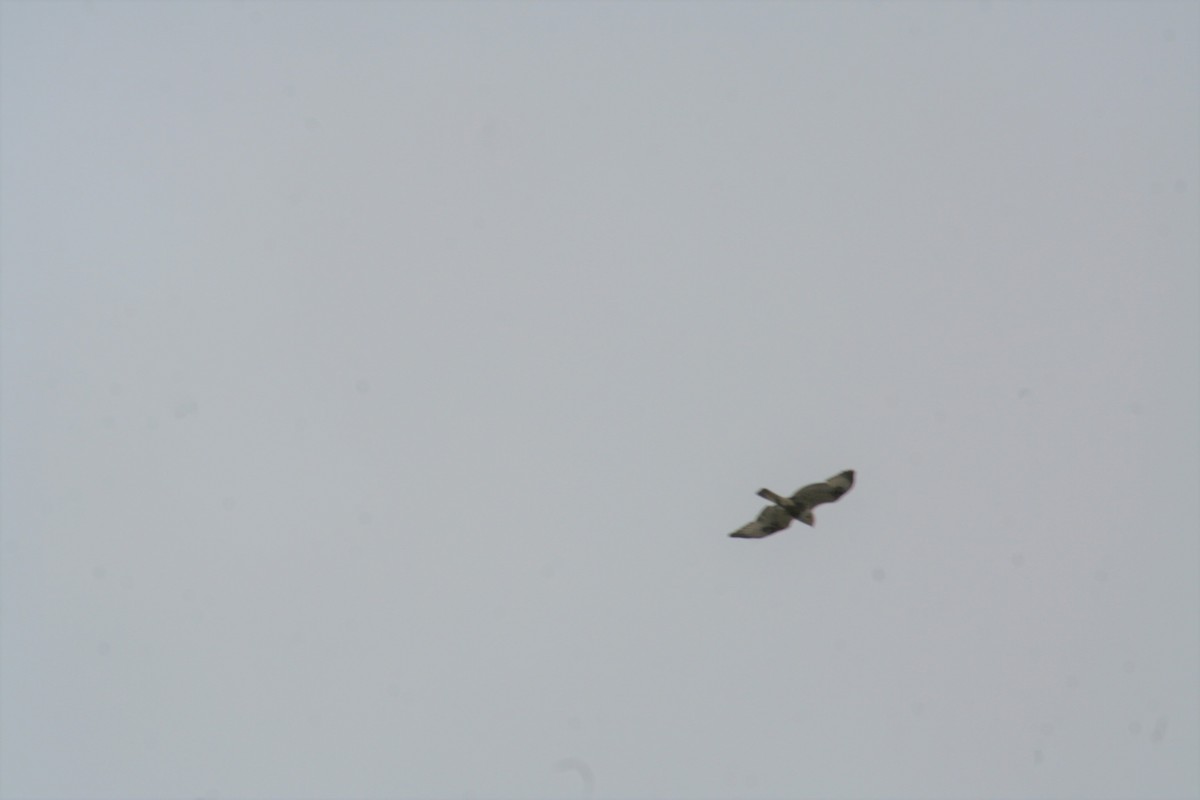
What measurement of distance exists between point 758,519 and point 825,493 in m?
0.10

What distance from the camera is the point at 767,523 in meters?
1.56

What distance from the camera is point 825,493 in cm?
153

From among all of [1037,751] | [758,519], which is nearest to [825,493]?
[758,519]

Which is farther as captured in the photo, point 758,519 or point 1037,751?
point 1037,751

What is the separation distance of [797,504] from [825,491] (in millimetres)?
42

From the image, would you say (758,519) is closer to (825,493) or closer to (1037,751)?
(825,493)

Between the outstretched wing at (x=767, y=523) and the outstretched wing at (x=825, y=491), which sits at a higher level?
the outstretched wing at (x=825, y=491)

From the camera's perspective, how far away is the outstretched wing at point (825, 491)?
152 centimetres

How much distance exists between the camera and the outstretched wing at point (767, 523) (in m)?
1.56

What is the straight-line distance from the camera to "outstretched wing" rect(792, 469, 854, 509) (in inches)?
59.8

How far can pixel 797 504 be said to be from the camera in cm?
154

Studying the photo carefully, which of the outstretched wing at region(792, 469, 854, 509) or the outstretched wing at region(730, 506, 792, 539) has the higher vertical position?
the outstretched wing at region(792, 469, 854, 509)

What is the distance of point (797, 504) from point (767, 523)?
0.16 feet

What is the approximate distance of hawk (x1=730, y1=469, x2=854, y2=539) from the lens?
1.52 meters
